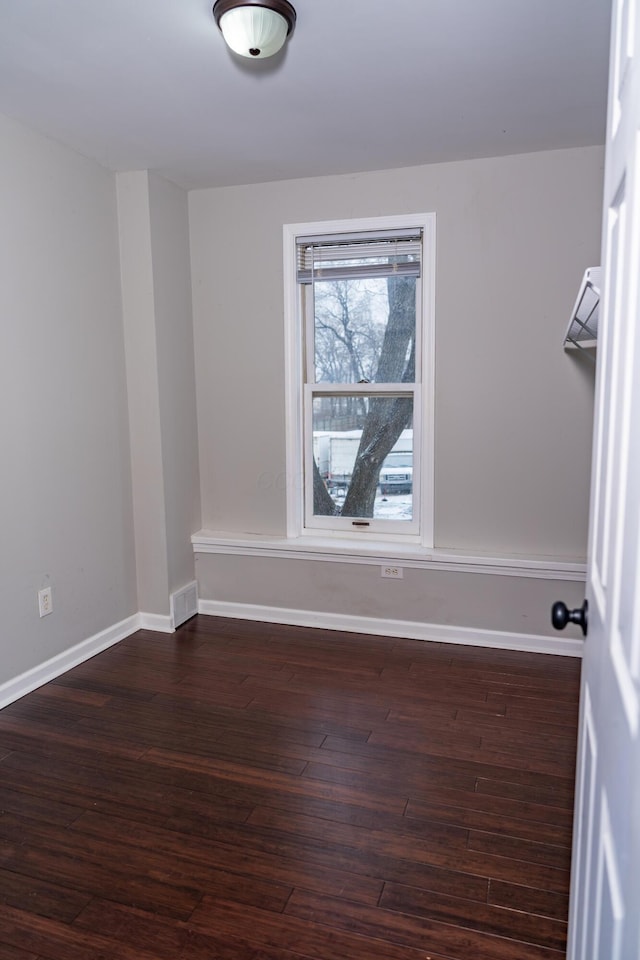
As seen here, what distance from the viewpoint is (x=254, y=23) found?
1873mm

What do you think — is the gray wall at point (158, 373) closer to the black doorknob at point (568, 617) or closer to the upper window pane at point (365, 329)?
the upper window pane at point (365, 329)

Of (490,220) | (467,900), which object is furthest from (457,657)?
(490,220)

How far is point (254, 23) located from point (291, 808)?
2.40 m

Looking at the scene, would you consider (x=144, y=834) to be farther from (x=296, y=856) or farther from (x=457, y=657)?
(x=457, y=657)

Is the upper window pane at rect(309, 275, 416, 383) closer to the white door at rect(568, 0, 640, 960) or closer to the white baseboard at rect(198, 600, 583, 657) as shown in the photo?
the white baseboard at rect(198, 600, 583, 657)

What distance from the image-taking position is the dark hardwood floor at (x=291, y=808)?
5.25 feet

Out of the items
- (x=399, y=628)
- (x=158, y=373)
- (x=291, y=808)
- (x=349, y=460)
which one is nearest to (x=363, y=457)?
(x=349, y=460)

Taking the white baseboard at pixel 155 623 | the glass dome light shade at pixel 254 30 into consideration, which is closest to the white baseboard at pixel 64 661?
the white baseboard at pixel 155 623

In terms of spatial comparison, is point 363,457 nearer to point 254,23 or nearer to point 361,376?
point 361,376

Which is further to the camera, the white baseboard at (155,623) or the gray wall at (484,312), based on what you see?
the white baseboard at (155,623)

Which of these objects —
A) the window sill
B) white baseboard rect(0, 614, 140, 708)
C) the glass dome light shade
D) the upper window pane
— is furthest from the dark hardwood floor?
the glass dome light shade

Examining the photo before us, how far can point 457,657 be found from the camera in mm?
3186

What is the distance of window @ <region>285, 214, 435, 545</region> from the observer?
339cm

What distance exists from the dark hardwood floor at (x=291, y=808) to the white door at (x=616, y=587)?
23.7 inches
